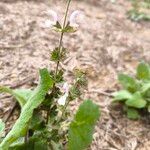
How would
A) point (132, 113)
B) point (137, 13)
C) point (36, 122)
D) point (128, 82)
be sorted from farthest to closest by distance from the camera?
1. point (137, 13)
2. point (128, 82)
3. point (132, 113)
4. point (36, 122)

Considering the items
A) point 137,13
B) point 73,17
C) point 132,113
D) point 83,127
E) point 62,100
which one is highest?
point 73,17

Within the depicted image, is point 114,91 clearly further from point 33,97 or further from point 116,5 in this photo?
point 116,5

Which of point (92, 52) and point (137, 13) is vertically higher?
point (137, 13)

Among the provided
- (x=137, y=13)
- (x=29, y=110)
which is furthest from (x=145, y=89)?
(x=137, y=13)

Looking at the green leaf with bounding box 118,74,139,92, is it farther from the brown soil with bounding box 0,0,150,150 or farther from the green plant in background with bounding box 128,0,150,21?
the green plant in background with bounding box 128,0,150,21

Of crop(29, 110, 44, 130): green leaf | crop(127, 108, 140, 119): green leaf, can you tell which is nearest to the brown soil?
crop(127, 108, 140, 119): green leaf

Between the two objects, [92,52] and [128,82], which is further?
[92,52]

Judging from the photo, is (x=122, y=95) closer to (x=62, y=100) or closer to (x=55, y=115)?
(x=55, y=115)

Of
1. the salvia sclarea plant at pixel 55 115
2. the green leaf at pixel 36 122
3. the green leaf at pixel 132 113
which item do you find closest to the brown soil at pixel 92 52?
the green leaf at pixel 132 113
